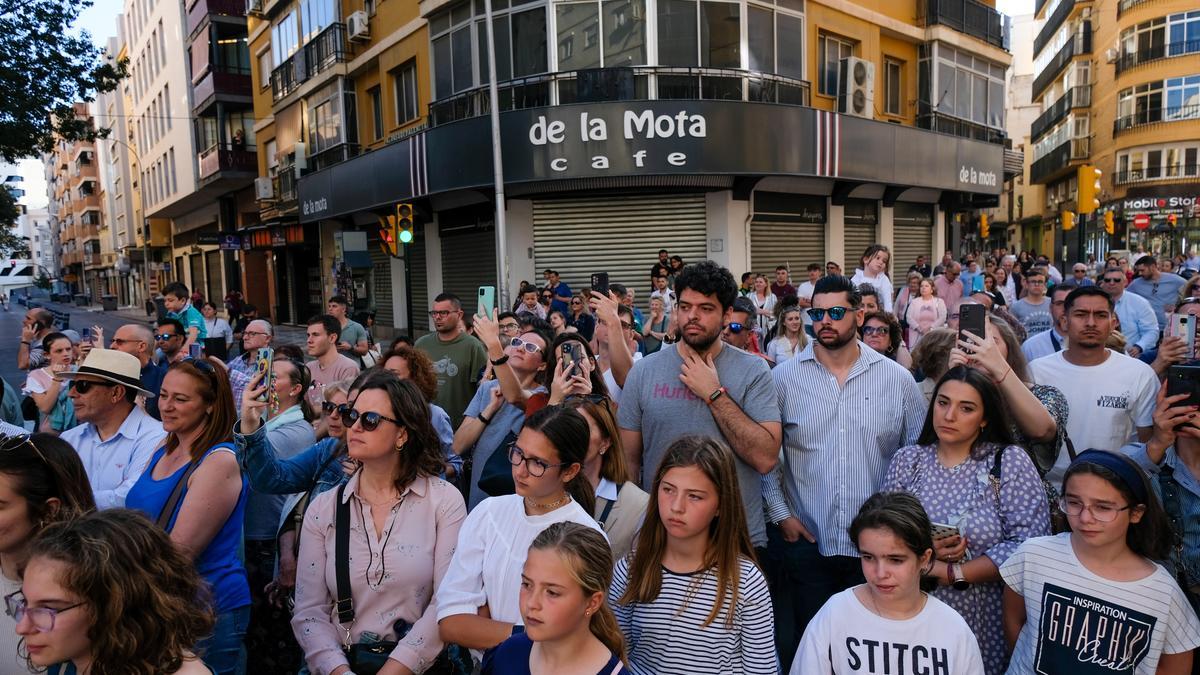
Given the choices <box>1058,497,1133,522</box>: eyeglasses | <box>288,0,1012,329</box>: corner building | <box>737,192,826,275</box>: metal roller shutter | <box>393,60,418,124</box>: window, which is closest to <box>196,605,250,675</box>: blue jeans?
<box>1058,497,1133,522</box>: eyeglasses

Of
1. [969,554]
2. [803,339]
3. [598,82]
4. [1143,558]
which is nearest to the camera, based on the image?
[1143,558]

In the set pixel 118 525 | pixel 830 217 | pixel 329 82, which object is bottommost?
pixel 118 525

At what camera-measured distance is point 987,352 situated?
3217 millimetres

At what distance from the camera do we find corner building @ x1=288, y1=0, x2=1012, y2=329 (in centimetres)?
1415

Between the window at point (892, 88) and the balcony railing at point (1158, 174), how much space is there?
31.8 m

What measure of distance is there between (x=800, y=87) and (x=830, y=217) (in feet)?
10.9

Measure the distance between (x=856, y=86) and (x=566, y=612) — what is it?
17.4m

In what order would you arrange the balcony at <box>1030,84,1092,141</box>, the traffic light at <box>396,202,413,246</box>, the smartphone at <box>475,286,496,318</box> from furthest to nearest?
the balcony at <box>1030,84,1092,141</box>, the traffic light at <box>396,202,413,246</box>, the smartphone at <box>475,286,496,318</box>

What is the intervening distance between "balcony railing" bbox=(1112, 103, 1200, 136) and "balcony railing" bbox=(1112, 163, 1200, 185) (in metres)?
2.59

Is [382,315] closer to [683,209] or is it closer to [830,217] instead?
[683,209]

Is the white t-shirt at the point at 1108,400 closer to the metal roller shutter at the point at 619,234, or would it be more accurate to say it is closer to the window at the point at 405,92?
the metal roller shutter at the point at 619,234

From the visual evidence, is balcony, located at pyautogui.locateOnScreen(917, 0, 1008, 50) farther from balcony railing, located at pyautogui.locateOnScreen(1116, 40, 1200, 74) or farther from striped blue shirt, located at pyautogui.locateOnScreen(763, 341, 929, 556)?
balcony railing, located at pyautogui.locateOnScreen(1116, 40, 1200, 74)

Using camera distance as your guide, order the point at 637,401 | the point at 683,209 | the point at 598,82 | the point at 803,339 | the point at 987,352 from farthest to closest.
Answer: the point at 683,209 < the point at 598,82 < the point at 803,339 < the point at 637,401 < the point at 987,352

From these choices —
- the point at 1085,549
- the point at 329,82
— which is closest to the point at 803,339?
the point at 1085,549
